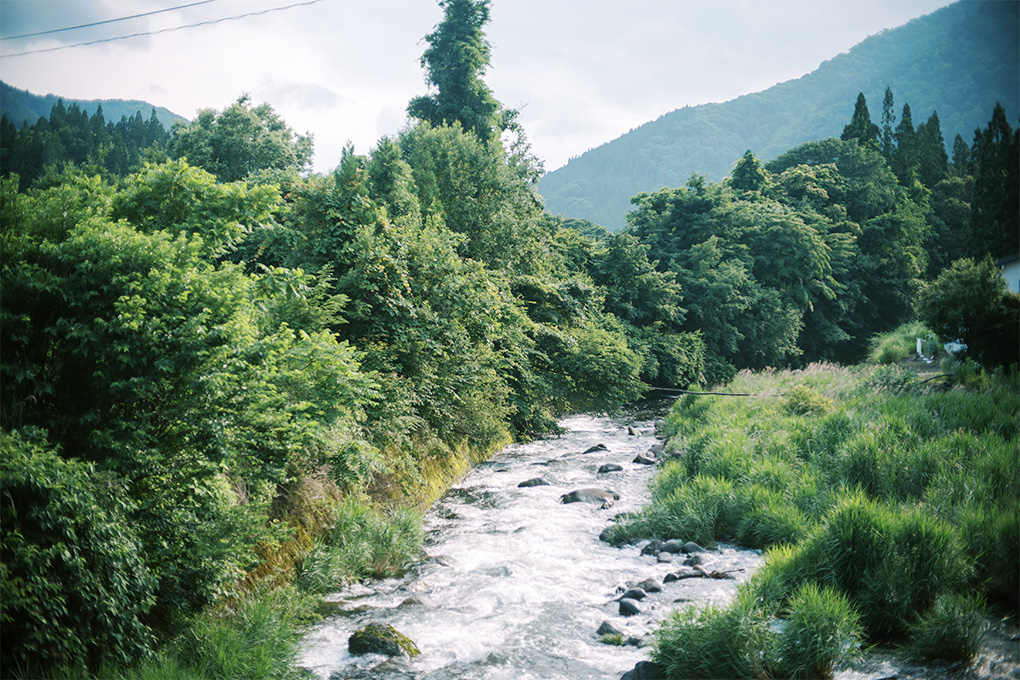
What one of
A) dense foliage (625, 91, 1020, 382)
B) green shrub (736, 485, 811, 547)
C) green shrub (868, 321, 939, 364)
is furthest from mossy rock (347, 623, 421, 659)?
dense foliage (625, 91, 1020, 382)

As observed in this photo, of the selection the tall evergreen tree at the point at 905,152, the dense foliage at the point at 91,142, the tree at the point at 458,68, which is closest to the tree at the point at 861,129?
the tall evergreen tree at the point at 905,152

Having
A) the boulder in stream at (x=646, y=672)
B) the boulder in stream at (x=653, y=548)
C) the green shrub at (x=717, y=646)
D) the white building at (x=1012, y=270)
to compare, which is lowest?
the boulder in stream at (x=653, y=548)

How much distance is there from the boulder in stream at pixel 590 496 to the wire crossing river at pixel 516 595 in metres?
Result: 0.10

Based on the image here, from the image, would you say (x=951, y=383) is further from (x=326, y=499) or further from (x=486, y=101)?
(x=486, y=101)

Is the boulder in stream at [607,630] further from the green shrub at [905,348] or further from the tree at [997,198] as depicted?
the tree at [997,198]

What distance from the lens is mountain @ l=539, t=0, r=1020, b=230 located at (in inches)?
495

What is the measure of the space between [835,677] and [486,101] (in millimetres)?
32109

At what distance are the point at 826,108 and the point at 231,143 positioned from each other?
73.4m

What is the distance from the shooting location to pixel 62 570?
465 centimetres

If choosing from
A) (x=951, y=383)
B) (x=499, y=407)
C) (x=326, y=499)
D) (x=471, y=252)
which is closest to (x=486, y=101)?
(x=471, y=252)

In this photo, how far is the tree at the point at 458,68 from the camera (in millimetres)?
32969

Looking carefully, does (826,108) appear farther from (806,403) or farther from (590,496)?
(590,496)

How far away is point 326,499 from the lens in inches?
380

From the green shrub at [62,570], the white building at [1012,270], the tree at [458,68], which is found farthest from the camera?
the tree at [458,68]
